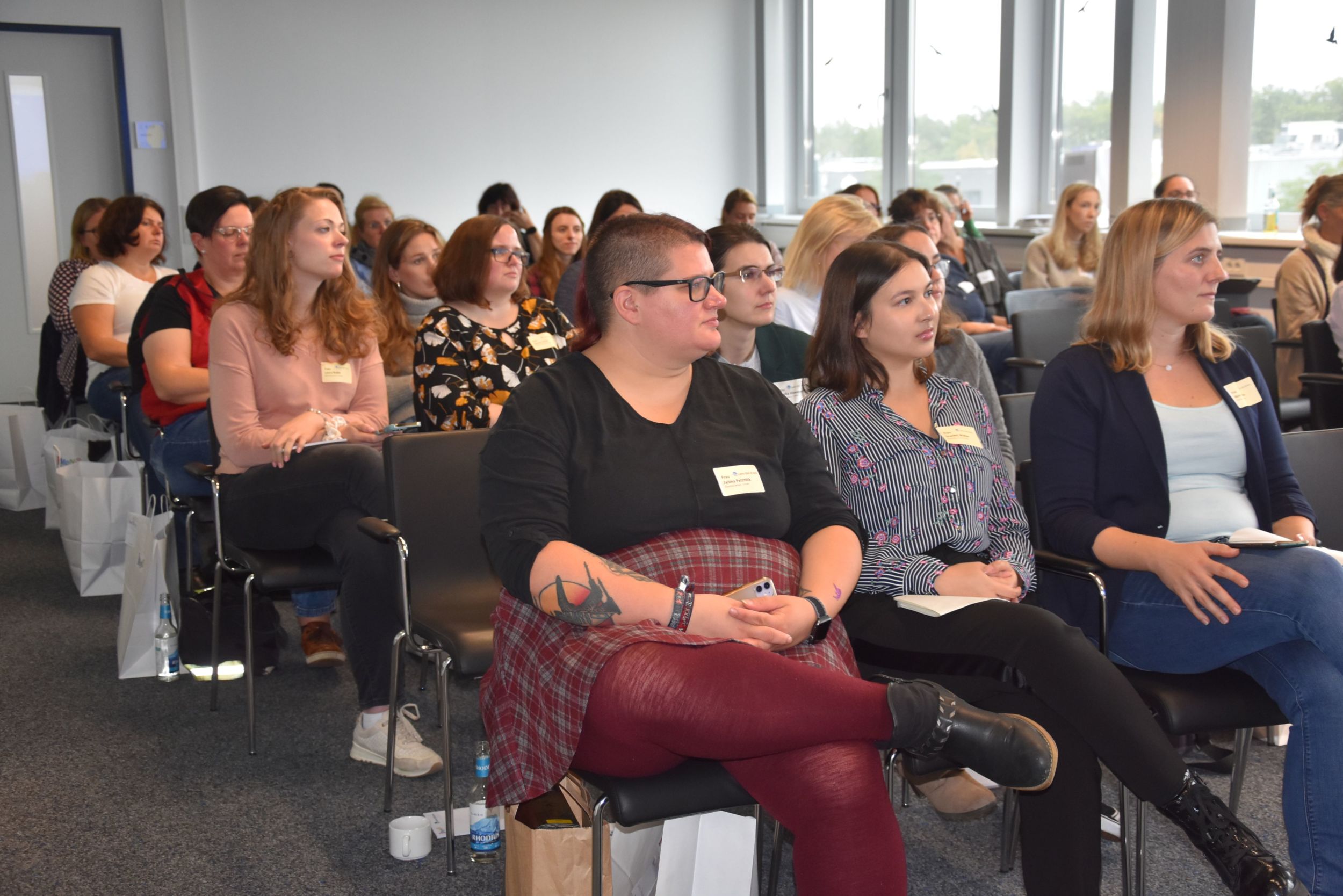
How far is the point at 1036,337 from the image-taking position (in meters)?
4.10

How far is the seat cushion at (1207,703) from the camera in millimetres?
1920

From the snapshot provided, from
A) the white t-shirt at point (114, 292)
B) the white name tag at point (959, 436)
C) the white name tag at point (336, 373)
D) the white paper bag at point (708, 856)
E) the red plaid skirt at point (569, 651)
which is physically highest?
the white t-shirt at point (114, 292)

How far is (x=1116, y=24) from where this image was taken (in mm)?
6695

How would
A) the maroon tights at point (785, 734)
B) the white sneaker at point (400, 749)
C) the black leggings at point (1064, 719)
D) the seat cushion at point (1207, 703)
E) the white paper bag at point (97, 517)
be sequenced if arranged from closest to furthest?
the maroon tights at point (785, 734)
the black leggings at point (1064, 719)
the seat cushion at point (1207, 703)
the white sneaker at point (400, 749)
the white paper bag at point (97, 517)

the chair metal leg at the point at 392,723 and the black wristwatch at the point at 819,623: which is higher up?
the black wristwatch at the point at 819,623

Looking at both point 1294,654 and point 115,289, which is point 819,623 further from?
point 115,289

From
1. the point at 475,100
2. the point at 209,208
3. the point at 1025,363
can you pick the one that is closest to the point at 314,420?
the point at 209,208

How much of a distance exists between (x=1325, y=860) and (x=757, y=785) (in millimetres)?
944

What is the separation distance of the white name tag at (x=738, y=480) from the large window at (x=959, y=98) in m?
6.44

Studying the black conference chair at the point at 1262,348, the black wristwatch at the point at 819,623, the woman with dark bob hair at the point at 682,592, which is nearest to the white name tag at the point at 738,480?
the woman with dark bob hair at the point at 682,592

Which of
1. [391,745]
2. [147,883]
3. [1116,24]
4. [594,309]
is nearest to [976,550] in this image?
[594,309]

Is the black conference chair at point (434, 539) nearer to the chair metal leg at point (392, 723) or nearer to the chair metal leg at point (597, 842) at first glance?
the chair metal leg at point (392, 723)

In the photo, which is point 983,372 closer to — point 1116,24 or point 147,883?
point 147,883

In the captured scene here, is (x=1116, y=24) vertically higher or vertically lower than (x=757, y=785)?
higher
